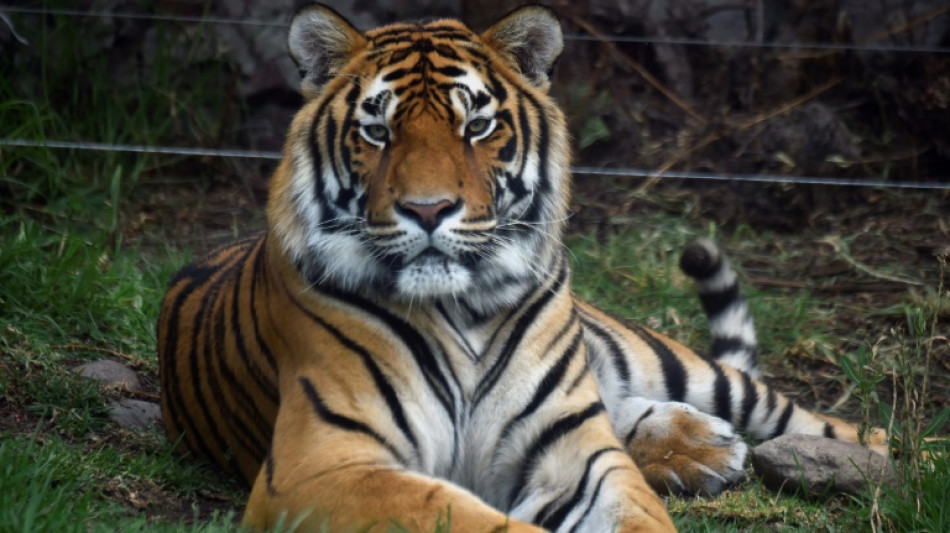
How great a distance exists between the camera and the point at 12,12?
5.98 meters

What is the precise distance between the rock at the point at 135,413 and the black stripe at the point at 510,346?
1.26 metres

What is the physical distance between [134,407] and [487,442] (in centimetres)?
141

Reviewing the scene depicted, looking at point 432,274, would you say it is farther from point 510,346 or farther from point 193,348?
point 193,348

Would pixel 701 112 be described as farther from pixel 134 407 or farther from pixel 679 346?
pixel 134 407

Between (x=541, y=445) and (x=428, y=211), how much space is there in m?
0.64

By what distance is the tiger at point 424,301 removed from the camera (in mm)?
2812

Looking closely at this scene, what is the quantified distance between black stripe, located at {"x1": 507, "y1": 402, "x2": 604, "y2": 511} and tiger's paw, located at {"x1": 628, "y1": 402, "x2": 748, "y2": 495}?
0.51 m

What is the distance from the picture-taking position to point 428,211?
2779mm

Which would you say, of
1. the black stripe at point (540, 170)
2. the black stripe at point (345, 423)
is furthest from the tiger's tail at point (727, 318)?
the black stripe at point (345, 423)

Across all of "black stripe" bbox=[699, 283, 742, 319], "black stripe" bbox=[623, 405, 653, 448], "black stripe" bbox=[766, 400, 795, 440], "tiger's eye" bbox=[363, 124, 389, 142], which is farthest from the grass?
"tiger's eye" bbox=[363, 124, 389, 142]

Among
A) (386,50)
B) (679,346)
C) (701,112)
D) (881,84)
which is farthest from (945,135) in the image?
(386,50)

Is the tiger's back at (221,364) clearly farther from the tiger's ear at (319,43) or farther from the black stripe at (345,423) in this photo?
the tiger's ear at (319,43)

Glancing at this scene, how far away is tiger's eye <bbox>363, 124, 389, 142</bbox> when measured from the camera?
9.72 feet

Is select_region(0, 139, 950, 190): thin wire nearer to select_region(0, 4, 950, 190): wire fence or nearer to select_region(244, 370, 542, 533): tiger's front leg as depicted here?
select_region(0, 4, 950, 190): wire fence
